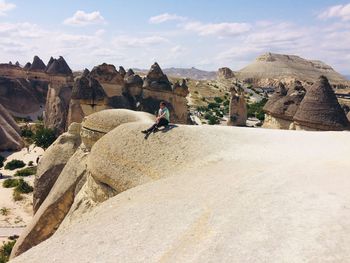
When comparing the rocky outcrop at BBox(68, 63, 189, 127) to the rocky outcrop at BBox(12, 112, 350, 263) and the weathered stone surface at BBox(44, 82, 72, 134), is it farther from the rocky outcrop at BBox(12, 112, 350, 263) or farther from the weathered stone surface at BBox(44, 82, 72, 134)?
the rocky outcrop at BBox(12, 112, 350, 263)

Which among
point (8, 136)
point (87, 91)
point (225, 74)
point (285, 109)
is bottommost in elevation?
point (8, 136)

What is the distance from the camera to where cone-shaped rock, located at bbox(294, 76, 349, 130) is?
44.4 ft

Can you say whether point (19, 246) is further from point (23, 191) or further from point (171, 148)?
point (23, 191)

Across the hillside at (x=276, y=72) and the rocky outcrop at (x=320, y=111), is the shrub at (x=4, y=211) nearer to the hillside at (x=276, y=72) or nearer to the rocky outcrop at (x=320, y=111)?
the rocky outcrop at (x=320, y=111)

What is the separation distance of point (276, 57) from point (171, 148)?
411 feet

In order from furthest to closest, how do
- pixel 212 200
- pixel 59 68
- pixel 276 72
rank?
pixel 276 72, pixel 59 68, pixel 212 200

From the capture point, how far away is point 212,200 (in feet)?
19.9

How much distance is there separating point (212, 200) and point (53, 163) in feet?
32.0

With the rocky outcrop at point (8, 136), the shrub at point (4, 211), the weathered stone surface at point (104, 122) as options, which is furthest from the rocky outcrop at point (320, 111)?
the rocky outcrop at point (8, 136)

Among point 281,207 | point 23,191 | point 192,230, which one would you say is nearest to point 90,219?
point 192,230

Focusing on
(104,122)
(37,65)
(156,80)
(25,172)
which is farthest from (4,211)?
(37,65)

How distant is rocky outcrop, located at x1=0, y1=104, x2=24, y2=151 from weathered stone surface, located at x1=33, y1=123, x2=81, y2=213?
643 inches

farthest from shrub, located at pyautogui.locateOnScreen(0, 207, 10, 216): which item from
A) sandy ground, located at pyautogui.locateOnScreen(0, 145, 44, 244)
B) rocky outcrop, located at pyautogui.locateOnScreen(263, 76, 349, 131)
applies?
rocky outcrop, located at pyautogui.locateOnScreen(263, 76, 349, 131)

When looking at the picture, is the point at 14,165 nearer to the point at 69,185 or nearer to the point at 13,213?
the point at 13,213
